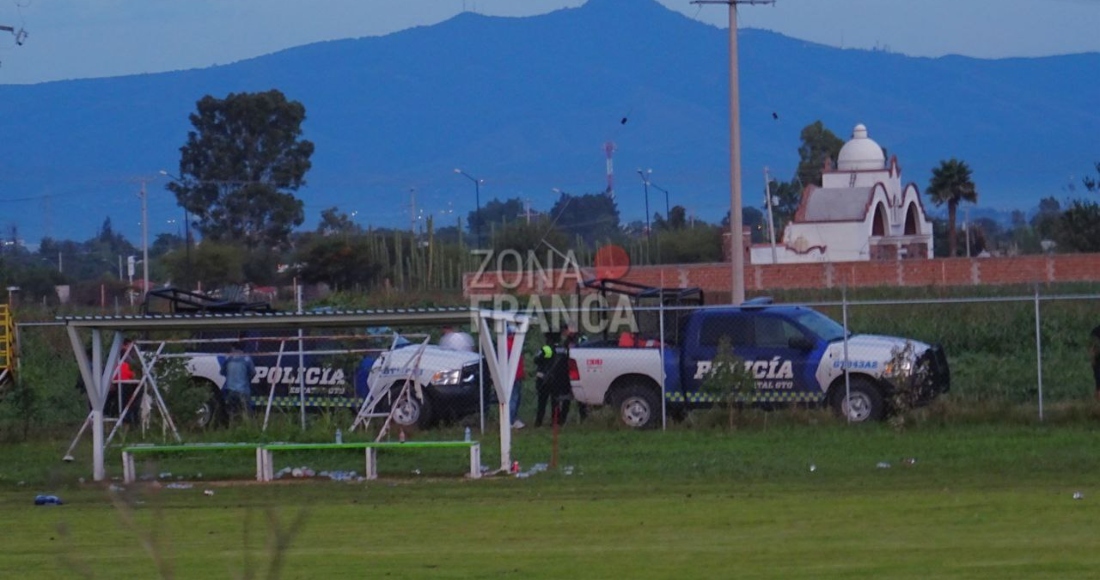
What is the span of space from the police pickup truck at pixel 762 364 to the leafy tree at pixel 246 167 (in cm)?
6687

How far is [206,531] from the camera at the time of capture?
13.3m

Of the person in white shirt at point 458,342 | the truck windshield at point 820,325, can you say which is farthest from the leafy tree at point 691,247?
the truck windshield at point 820,325

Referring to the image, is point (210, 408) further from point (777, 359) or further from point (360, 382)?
point (777, 359)

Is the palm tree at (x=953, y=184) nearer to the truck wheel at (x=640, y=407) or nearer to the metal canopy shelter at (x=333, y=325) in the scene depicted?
the truck wheel at (x=640, y=407)

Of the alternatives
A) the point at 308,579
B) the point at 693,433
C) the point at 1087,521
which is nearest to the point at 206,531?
the point at 308,579

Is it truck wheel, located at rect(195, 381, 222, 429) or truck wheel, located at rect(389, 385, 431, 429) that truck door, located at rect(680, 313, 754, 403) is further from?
truck wheel, located at rect(195, 381, 222, 429)

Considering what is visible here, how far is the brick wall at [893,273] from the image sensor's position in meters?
56.4

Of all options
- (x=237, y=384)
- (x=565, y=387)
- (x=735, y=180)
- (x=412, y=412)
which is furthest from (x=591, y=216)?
(x=412, y=412)

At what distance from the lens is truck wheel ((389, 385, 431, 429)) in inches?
900

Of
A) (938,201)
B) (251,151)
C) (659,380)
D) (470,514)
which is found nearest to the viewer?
(470,514)

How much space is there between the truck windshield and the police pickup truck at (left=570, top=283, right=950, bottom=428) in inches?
0.8

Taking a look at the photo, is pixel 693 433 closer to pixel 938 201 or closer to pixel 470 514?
pixel 470 514

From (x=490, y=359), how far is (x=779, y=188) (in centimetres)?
10157

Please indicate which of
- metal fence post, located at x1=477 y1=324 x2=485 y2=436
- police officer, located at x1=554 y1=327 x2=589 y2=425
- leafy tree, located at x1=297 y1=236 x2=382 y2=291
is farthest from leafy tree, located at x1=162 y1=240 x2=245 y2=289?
police officer, located at x1=554 y1=327 x2=589 y2=425
